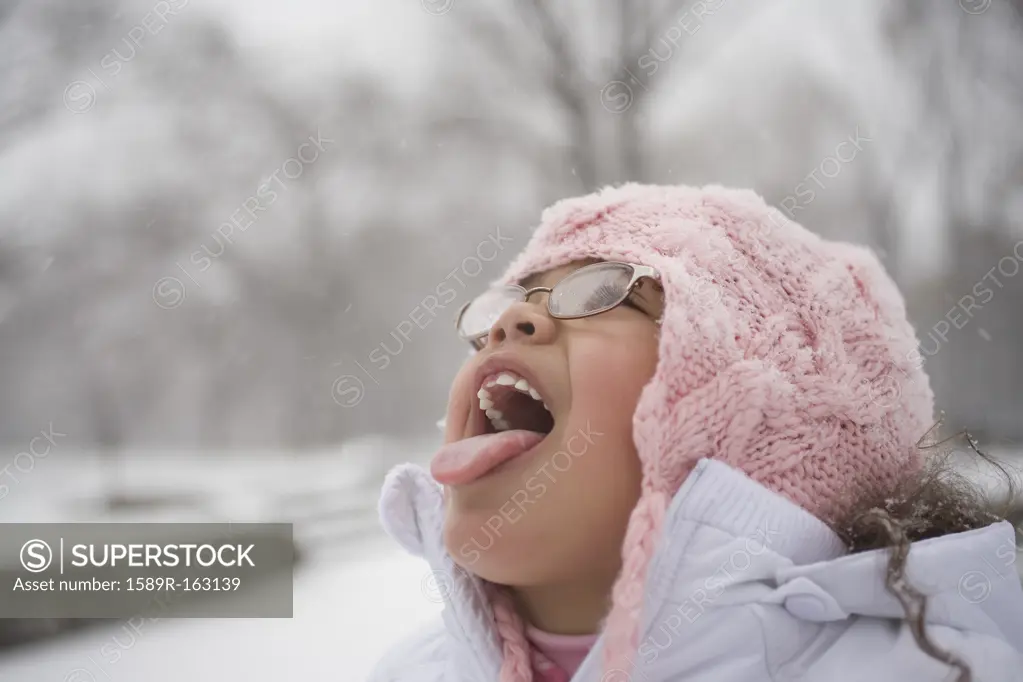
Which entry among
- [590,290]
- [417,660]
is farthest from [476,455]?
[417,660]

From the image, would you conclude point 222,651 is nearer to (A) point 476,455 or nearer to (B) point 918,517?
(A) point 476,455

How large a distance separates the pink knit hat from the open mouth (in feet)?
0.47

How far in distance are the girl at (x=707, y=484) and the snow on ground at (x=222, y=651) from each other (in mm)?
430

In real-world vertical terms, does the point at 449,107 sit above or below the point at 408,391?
above

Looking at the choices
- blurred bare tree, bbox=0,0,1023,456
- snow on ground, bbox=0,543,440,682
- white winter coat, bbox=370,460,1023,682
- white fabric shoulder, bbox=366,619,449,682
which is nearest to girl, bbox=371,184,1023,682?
white winter coat, bbox=370,460,1023,682

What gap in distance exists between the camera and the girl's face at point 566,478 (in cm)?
69

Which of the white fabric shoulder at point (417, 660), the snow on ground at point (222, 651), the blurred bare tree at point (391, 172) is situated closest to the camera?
the white fabric shoulder at point (417, 660)

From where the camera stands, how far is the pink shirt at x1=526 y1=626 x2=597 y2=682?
763 mm

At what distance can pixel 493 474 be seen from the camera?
0.71 metres

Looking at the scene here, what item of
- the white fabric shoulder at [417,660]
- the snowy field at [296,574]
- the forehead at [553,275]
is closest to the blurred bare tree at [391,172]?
the snowy field at [296,574]

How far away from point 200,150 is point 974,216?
1.45m

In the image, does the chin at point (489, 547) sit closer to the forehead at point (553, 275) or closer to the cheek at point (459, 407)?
the cheek at point (459, 407)

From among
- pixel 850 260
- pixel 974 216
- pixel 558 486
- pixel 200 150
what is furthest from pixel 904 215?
pixel 200 150

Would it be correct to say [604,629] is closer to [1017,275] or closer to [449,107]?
[1017,275]
